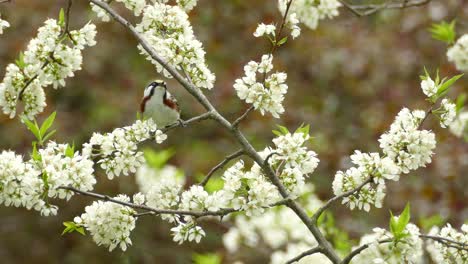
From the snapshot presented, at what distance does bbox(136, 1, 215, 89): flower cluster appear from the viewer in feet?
9.32

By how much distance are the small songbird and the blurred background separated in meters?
2.85

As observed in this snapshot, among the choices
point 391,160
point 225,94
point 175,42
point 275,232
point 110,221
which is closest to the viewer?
point 391,160

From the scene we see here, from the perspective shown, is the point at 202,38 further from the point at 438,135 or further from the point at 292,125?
the point at 438,135

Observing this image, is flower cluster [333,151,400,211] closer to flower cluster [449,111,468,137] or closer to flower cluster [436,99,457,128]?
flower cluster [436,99,457,128]

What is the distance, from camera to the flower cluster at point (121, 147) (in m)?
2.68

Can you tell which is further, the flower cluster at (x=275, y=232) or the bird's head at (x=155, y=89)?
the flower cluster at (x=275, y=232)

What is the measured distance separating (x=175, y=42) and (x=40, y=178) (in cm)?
70

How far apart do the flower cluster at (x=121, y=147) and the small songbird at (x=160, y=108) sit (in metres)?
0.44

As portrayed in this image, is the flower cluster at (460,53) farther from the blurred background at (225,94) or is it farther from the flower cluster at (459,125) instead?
the blurred background at (225,94)

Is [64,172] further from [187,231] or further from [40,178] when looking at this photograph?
[187,231]

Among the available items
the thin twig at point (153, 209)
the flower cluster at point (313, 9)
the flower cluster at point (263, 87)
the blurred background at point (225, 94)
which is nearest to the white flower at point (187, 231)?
the thin twig at point (153, 209)

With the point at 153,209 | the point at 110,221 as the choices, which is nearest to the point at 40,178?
the point at 110,221

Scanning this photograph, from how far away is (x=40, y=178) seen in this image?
2.62m

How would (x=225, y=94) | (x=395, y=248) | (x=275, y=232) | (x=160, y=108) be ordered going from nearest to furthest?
(x=395, y=248)
(x=160, y=108)
(x=275, y=232)
(x=225, y=94)
